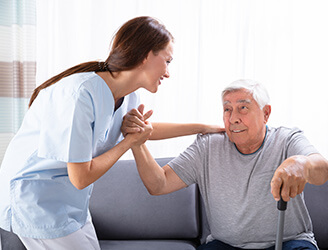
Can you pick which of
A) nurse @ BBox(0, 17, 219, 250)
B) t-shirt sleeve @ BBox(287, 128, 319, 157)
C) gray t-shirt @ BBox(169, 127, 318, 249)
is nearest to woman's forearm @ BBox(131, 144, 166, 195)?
gray t-shirt @ BBox(169, 127, 318, 249)

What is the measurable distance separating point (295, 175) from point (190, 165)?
76 centimetres

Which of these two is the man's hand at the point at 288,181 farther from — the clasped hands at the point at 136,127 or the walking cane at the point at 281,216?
the clasped hands at the point at 136,127

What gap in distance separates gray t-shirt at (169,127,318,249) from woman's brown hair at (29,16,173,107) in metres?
0.64

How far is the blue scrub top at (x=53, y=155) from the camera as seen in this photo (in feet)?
3.81

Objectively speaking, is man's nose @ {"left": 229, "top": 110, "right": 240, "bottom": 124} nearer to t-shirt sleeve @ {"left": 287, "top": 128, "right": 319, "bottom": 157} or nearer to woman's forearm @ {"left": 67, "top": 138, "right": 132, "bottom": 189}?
t-shirt sleeve @ {"left": 287, "top": 128, "right": 319, "bottom": 157}

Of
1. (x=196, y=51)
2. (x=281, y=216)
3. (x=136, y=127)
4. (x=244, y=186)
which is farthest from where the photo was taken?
(x=196, y=51)

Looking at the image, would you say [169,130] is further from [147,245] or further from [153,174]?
[147,245]

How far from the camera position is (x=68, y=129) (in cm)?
115

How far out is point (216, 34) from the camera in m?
2.54

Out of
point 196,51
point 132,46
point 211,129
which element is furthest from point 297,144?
point 196,51

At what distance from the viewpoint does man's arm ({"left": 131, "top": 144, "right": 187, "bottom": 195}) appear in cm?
164

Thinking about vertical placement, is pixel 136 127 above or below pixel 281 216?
above

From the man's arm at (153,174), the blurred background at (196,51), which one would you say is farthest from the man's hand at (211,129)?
the blurred background at (196,51)

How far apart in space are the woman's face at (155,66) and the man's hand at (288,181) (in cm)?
57
